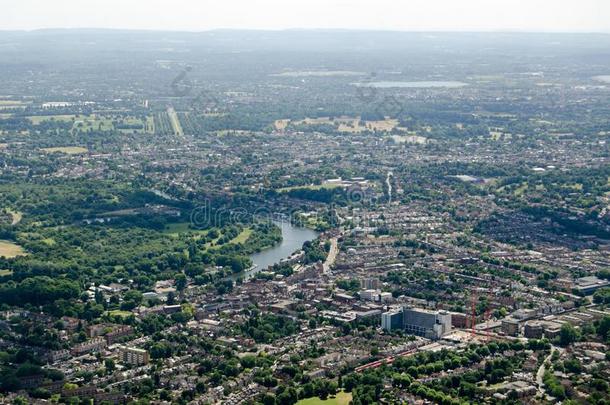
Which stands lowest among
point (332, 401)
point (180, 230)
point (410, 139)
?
point (410, 139)

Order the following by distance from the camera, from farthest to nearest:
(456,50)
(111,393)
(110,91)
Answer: (456,50) → (110,91) → (111,393)

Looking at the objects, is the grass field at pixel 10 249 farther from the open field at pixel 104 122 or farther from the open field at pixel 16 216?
the open field at pixel 104 122

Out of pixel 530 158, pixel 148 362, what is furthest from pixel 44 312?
pixel 530 158

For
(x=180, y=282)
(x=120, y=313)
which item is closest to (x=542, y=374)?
(x=120, y=313)

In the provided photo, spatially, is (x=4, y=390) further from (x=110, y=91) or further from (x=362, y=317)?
(x=110, y=91)

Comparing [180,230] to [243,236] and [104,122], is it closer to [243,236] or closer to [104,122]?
[243,236]

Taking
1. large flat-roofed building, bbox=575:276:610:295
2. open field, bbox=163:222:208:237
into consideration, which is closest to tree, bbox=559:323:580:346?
large flat-roofed building, bbox=575:276:610:295

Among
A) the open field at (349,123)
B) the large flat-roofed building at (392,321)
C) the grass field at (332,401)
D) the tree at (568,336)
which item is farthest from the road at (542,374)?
the open field at (349,123)
